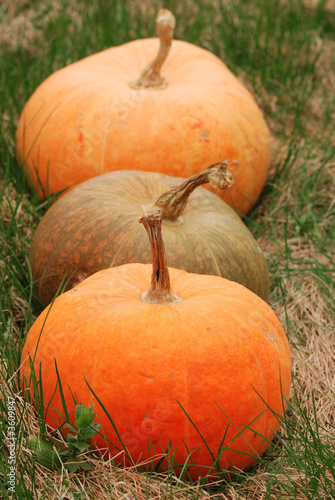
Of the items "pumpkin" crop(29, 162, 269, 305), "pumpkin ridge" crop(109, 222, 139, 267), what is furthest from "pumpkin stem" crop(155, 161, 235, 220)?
"pumpkin ridge" crop(109, 222, 139, 267)

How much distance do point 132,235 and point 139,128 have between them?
3.07ft

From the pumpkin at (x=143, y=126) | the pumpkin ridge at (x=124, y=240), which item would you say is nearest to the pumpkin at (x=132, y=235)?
the pumpkin ridge at (x=124, y=240)

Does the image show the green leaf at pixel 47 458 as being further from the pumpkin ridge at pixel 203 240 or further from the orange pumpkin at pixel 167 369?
the pumpkin ridge at pixel 203 240

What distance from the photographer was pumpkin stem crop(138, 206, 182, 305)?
210 centimetres

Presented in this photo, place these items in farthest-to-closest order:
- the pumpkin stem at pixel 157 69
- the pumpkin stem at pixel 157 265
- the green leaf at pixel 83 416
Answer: the pumpkin stem at pixel 157 69, the pumpkin stem at pixel 157 265, the green leaf at pixel 83 416

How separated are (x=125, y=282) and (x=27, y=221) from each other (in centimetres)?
148

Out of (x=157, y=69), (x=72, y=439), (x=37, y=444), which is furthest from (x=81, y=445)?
(x=157, y=69)

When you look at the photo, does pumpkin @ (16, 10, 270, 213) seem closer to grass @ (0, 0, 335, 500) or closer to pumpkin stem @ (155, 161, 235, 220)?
grass @ (0, 0, 335, 500)

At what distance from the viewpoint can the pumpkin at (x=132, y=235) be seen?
267cm

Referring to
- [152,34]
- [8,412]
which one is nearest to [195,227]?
[8,412]

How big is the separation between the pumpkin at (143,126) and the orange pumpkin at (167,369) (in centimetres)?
136

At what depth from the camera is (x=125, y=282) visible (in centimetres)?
232

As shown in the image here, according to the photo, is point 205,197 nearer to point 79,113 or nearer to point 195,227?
point 195,227

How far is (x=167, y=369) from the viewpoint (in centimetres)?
195
